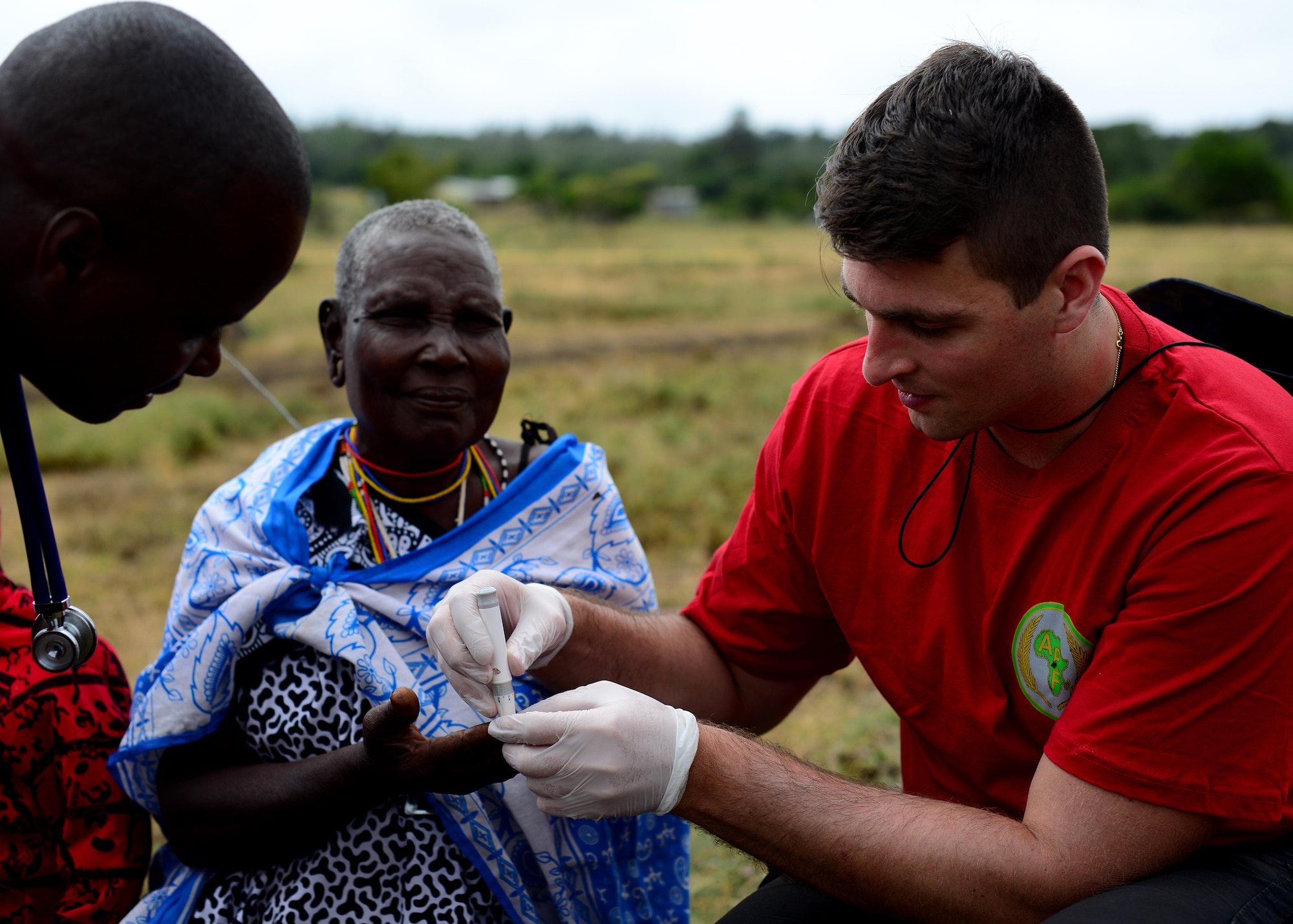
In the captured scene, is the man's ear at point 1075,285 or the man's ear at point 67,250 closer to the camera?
the man's ear at point 67,250

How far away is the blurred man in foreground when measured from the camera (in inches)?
55.6

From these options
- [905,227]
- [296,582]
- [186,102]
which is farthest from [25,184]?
[905,227]

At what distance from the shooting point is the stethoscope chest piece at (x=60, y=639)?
1.88 m

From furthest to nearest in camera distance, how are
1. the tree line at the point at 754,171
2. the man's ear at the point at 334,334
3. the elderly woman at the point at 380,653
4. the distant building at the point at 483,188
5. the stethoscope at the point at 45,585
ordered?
the distant building at the point at 483,188 < the tree line at the point at 754,171 < the man's ear at the point at 334,334 < the elderly woman at the point at 380,653 < the stethoscope at the point at 45,585

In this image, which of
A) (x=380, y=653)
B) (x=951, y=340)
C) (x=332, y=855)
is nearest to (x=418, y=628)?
(x=380, y=653)

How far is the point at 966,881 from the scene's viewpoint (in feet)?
6.18

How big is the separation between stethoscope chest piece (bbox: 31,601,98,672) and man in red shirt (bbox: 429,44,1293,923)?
2.11 feet

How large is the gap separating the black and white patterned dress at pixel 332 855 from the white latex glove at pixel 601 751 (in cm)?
38

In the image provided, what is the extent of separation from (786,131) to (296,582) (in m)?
101

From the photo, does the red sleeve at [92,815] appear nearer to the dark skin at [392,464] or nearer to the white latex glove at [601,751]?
the dark skin at [392,464]

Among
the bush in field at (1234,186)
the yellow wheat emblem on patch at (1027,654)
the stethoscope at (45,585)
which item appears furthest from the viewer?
the bush in field at (1234,186)

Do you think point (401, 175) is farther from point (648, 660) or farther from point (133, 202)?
point (133, 202)

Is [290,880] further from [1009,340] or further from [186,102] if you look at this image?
[1009,340]

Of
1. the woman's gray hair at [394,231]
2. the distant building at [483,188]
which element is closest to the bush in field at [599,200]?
the distant building at [483,188]
